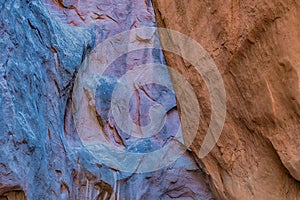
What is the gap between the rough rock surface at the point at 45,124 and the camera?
2.29m

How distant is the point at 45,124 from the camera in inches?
95.8

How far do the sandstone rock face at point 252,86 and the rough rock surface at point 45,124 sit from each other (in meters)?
1.34

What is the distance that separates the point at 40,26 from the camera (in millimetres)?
2664

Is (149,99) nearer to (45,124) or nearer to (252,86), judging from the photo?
(45,124)

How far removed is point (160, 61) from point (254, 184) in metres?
2.69

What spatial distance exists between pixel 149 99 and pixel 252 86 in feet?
8.03

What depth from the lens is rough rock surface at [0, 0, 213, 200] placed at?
90.2 inches

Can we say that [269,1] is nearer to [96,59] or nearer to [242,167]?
[242,167]

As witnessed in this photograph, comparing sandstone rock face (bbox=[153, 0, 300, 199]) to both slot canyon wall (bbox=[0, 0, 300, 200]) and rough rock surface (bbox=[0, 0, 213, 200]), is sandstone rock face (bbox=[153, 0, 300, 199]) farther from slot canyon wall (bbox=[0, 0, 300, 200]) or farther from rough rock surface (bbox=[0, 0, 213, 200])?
rough rock surface (bbox=[0, 0, 213, 200])

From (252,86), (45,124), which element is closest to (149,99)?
(45,124)

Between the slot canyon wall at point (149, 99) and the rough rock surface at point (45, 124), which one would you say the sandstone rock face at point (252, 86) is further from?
the rough rock surface at point (45, 124)

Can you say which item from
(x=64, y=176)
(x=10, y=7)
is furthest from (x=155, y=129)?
(x=10, y=7)

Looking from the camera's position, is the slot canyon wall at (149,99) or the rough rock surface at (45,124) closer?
the slot canyon wall at (149,99)

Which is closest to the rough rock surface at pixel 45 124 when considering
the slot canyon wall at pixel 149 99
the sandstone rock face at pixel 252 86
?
the slot canyon wall at pixel 149 99
